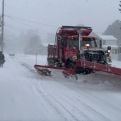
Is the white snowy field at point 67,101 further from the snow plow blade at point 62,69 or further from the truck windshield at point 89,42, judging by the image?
the truck windshield at point 89,42

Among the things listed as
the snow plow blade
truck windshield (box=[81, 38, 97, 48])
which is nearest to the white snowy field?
the snow plow blade

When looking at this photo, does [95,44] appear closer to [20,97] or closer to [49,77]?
[49,77]

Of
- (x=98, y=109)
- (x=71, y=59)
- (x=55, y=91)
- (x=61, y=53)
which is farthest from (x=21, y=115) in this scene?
(x=61, y=53)

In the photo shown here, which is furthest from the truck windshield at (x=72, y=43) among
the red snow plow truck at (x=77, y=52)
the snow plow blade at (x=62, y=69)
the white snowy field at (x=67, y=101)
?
the white snowy field at (x=67, y=101)

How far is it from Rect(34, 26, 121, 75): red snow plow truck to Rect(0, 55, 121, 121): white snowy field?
78 cm

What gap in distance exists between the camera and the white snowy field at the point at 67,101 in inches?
478

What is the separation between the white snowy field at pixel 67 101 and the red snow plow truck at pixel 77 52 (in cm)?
78

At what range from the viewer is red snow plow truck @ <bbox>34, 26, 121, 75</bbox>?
2348cm

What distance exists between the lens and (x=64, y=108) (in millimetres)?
13430

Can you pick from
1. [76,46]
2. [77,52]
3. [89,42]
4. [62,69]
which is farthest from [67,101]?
[89,42]

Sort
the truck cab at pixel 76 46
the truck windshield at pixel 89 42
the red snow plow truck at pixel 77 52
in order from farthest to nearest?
the truck windshield at pixel 89 42
the truck cab at pixel 76 46
the red snow plow truck at pixel 77 52

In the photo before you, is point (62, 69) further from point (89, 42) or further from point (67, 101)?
point (67, 101)

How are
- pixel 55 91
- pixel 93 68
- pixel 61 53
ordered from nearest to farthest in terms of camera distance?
pixel 55 91, pixel 93 68, pixel 61 53

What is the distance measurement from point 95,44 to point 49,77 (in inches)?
121
